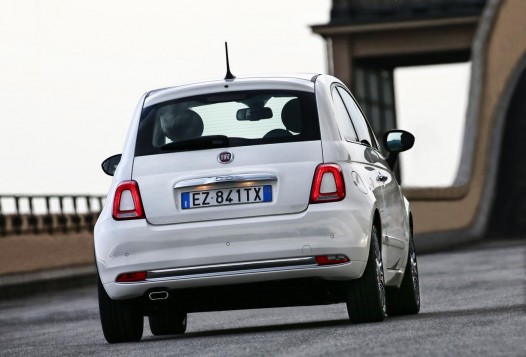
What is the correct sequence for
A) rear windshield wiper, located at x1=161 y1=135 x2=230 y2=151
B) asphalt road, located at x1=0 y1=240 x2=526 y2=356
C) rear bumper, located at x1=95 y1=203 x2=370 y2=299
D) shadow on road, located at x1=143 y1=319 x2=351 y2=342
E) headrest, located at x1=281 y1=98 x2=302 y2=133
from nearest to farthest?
1. asphalt road, located at x1=0 y1=240 x2=526 y2=356
2. rear bumper, located at x1=95 y1=203 x2=370 y2=299
3. rear windshield wiper, located at x1=161 y1=135 x2=230 y2=151
4. headrest, located at x1=281 y1=98 x2=302 y2=133
5. shadow on road, located at x1=143 y1=319 x2=351 y2=342

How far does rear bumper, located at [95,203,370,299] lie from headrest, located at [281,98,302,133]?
0.69 metres

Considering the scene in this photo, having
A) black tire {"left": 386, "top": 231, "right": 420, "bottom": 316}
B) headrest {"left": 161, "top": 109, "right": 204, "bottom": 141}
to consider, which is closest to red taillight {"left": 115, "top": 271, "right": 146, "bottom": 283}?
headrest {"left": 161, "top": 109, "right": 204, "bottom": 141}

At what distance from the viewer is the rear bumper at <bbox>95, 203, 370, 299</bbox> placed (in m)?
9.76

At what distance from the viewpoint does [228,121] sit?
34.2 feet

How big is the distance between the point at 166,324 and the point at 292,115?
2.16 meters

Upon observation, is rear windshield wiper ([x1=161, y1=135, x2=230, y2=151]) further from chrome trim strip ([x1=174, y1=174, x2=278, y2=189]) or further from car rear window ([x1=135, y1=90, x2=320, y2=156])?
chrome trim strip ([x1=174, y1=174, x2=278, y2=189])

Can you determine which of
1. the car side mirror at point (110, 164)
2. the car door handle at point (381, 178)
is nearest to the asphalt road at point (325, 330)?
the car door handle at point (381, 178)

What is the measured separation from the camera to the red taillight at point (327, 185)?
9.86 m

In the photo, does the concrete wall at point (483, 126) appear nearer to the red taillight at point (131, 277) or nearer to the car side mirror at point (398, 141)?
the car side mirror at point (398, 141)

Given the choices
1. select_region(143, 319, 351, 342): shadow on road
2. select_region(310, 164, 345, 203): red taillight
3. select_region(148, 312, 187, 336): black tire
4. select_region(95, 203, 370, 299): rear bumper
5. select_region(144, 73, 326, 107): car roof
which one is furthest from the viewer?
select_region(148, 312, 187, 336): black tire

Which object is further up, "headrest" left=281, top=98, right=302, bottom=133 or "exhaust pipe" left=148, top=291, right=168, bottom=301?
"headrest" left=281, top=98, right=302, bottom=133

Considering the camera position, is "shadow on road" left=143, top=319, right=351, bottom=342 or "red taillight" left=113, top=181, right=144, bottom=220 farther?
"shadow on road" left=143, top=319, right=351, bottom=342

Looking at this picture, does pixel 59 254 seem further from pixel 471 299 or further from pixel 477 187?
pixel 471 299

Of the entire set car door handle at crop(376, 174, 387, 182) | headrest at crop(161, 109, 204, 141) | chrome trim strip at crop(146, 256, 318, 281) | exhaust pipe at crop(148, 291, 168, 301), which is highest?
headrest at crop(161, 109, 204, 141)
